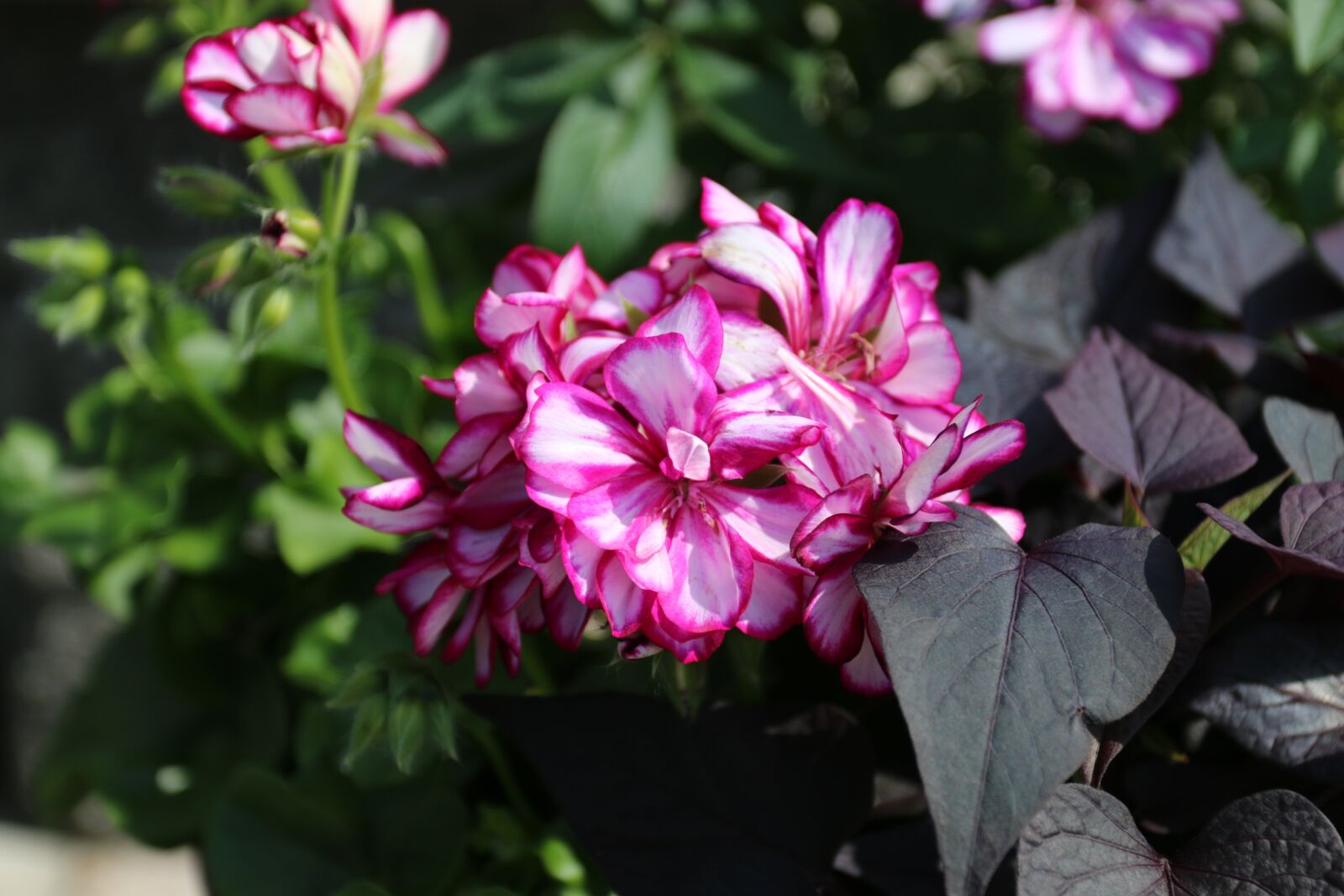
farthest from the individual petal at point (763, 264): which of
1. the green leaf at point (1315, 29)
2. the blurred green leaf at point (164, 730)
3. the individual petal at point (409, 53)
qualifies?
the blurred green leaf at point (164, 730)

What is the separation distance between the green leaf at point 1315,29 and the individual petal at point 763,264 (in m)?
0.31

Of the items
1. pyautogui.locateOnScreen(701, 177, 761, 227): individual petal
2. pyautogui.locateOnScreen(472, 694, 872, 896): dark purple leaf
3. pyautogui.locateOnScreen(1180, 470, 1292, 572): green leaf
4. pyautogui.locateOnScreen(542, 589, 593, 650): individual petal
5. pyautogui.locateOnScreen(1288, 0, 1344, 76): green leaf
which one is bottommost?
pyautogui.locateOnScreen(472, 694, 872, 896): dark purple leaf

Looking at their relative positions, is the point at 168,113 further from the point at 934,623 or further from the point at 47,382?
the point at 934,623

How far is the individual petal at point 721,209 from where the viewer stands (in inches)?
16.0

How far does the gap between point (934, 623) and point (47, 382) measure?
1357 millimetres

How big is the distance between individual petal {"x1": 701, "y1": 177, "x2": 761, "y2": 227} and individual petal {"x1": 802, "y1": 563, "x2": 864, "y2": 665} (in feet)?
0.43

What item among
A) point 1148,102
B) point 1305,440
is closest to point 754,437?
point 1305,440

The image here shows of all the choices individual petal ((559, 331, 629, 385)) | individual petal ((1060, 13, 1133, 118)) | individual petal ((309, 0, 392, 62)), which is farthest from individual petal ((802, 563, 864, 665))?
individual petal ((1060, 13, 1133, 118))

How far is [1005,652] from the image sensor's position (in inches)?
13.5

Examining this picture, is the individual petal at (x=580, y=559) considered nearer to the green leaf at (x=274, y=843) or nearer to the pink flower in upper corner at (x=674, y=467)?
the pink flower in upper corner at (x=674, y=467)

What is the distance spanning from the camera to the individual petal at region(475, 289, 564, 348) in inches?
15.3

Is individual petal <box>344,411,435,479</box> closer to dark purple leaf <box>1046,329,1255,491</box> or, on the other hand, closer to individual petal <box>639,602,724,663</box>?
individual petal <box>639,602,724,663</box>

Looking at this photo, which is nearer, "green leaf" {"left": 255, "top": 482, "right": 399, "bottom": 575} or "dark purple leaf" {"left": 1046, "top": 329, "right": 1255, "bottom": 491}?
"dark purple leaf" {"left": 1046, "top": 329, "right": 1255, "bottom": 491}

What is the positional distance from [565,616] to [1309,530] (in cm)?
26
